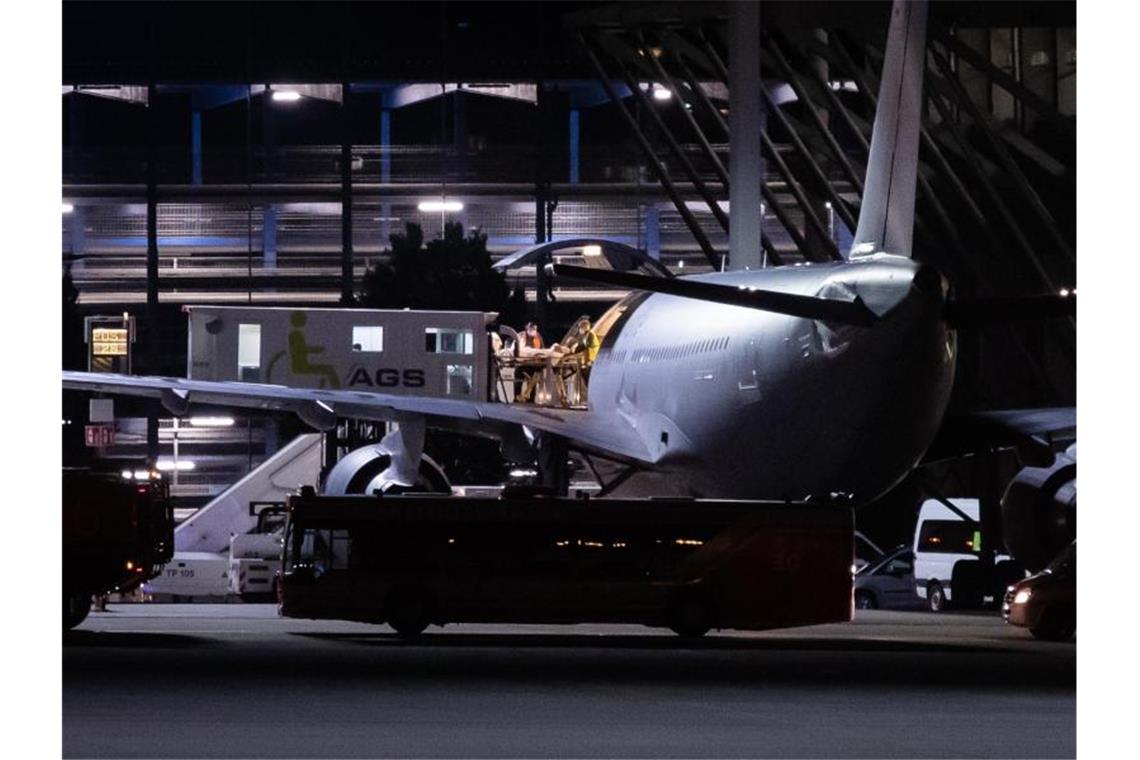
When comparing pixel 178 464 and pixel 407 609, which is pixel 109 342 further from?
pixel 407 609

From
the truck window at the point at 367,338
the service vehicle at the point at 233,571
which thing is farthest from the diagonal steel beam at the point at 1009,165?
the service vehicle at the point at 233,571

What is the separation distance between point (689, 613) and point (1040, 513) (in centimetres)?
897

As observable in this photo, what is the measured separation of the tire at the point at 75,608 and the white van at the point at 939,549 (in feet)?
78.1

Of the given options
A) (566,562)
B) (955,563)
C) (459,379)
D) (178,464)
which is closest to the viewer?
(566,562)

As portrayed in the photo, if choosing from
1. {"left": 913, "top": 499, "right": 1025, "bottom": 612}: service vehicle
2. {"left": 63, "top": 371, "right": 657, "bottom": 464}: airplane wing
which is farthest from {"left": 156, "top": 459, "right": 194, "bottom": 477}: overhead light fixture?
{"left": 63, "top": 371, "right": 657, "bottom": 464}: airplane wing

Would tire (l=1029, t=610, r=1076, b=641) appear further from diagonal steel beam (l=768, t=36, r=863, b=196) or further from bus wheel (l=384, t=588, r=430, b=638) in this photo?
diagonal steel beam (l=768, t=36, r=863, b=196)

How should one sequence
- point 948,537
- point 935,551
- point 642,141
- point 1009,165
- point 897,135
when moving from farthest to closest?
point 642,141 → point 948,537 → point 935,551 → point 1009,165 → point 897,135

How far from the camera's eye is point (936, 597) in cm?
5441

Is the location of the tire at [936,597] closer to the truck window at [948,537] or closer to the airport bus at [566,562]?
the truck window at [948,537]

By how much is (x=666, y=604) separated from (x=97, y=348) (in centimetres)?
3430

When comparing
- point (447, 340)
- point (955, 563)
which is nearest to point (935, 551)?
Answer: point (955, 563)

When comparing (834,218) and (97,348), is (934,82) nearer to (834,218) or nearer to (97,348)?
(834,218)
